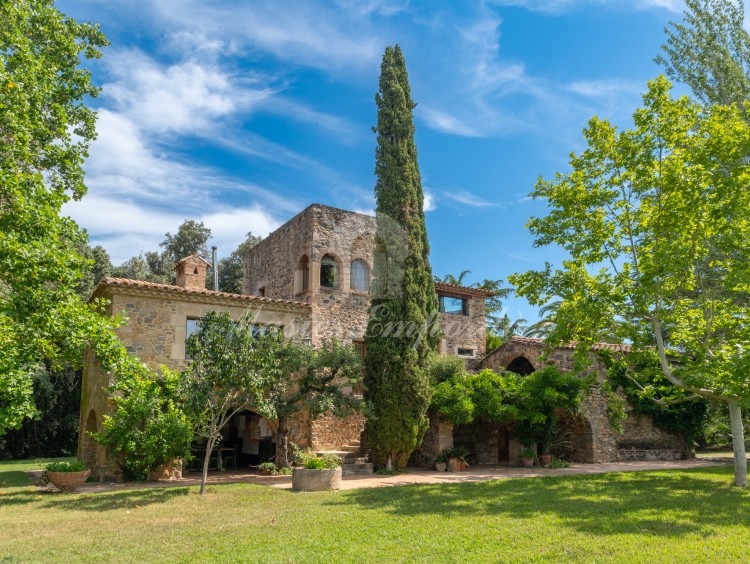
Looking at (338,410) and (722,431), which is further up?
(338,410)

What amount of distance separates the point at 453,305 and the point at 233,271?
16.5 meters

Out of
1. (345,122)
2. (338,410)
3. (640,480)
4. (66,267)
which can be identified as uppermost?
(345,122)

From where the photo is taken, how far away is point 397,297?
16766 mm

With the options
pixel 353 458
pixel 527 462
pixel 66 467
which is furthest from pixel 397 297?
pixel 66 467

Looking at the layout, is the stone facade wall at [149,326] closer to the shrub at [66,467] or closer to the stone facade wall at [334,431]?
the shrub at [66,467]

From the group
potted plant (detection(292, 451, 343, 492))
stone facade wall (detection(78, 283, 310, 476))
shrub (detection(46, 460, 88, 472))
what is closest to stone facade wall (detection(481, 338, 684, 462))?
potted plant (detection(292, 451, 343, 492))

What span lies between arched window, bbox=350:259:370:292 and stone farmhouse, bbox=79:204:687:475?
0.13 feet

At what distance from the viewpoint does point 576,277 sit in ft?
43.2

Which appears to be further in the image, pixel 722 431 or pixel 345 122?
pixel 722 431

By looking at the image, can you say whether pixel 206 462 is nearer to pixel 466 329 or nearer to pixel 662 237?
pixel 662 237

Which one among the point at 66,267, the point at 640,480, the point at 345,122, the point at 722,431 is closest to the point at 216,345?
the point at 66,267

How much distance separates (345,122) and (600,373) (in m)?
12.4

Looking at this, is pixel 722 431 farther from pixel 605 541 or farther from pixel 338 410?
pixel 605 541

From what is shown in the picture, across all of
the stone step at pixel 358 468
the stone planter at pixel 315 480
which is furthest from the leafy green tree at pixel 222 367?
the stone step at pixel 358 468
